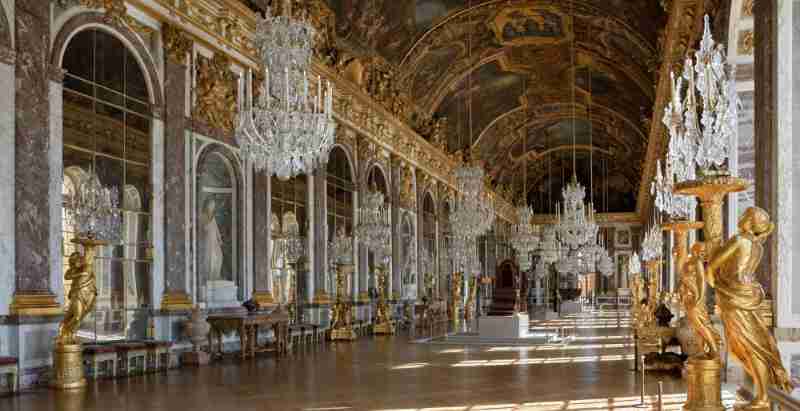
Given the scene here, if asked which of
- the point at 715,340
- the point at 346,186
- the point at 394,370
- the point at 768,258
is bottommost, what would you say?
the point at 394,370

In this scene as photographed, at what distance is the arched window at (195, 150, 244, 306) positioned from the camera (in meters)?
14.4

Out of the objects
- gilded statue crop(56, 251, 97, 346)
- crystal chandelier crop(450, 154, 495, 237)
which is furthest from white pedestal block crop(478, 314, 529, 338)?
A: gilded statue crop(56, 251, 97, 346)

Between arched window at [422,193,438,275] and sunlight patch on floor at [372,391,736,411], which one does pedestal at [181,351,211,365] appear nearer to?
sunlight patch on floor at [372,391,736,411]

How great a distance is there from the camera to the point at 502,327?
19.4 meters

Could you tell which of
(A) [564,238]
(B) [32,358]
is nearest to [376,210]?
(A) [564,238]

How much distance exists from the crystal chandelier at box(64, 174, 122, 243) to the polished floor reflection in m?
1.84

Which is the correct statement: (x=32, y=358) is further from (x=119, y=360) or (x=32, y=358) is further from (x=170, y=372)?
(x=170, y=372)

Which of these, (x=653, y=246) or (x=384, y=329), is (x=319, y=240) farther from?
(x=653, y=246)

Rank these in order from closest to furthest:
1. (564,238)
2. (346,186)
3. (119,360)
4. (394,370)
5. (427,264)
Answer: (119,360) → (394,370) → (346,186) → (564,238) → (427,264)

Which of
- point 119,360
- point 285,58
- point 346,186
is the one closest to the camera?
point 285,58

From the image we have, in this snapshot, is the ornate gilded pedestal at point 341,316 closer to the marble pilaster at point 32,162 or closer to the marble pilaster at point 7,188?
the marble pilaster at point 32,162

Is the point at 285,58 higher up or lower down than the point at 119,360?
higher up

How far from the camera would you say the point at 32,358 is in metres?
9.96

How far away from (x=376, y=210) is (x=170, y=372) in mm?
9485
